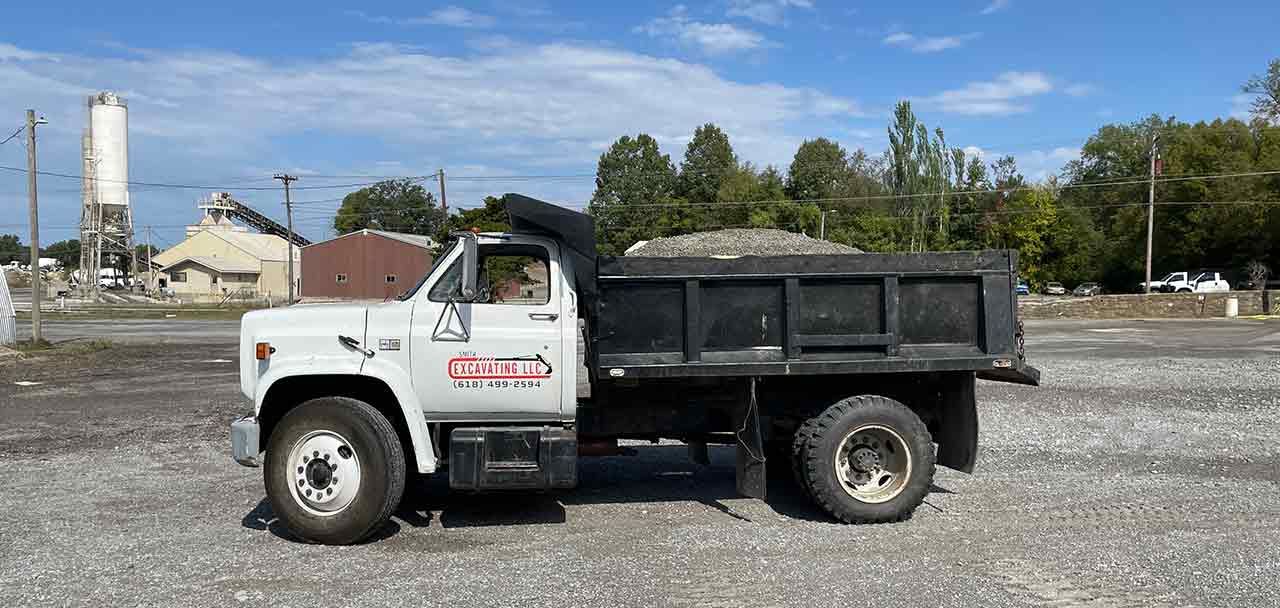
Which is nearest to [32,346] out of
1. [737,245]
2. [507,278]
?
[737,245]

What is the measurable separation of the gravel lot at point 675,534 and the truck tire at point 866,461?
163mm

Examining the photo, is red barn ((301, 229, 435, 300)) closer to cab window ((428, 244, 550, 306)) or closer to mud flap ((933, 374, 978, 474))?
cab window ((428, 244, 550, 306))

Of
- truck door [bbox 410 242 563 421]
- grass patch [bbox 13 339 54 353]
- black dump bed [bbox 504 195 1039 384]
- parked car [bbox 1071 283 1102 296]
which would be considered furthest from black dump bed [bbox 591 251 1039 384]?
parked car [bbox 1071 283 1102 296]

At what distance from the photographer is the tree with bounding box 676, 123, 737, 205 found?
81.1m

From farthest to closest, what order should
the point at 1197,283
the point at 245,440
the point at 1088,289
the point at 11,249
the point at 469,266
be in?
the point at 11,249
the point at 1088,289
the point at 1197,283
the point at 245,440
the point at 469,266

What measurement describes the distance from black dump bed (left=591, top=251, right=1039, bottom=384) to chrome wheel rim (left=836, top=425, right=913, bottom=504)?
565 mm

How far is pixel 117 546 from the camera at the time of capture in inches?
266

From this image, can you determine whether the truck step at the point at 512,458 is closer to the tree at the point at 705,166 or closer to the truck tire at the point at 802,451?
the truck tire at the point at 802,451

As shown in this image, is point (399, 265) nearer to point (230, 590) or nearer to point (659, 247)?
point (659, 247)

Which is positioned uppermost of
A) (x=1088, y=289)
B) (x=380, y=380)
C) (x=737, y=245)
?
(x=737, y=245)

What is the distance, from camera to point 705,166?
87312 mm

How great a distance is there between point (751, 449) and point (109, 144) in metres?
81.3

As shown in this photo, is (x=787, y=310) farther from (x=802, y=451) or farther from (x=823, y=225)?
(x=823, y=225)

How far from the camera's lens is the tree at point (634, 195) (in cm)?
6812
